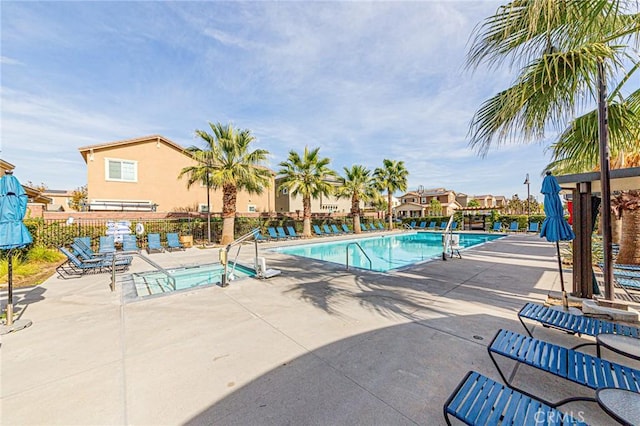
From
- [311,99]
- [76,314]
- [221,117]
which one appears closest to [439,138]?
[311,99]

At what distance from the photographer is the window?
18497 millimetres

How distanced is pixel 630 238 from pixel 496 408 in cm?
952

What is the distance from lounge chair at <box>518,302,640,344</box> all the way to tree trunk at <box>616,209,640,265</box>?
256 inches

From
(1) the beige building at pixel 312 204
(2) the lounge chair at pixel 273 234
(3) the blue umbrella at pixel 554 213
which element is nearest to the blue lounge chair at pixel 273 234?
(2) the lounge chair at pixel 273 234

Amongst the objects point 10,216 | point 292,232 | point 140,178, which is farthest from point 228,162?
point 10,216

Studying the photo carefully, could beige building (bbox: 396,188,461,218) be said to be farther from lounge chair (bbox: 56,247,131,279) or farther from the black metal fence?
lounge chair (bbox: 56,247,131,279)

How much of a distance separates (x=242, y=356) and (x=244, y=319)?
125 cm

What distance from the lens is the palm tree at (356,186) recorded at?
23.6m

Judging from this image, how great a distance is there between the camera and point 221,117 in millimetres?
15312

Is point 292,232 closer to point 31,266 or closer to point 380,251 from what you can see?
point 380,251

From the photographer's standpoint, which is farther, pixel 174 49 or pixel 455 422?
pixel 174 49

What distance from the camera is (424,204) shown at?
57375 millimetres

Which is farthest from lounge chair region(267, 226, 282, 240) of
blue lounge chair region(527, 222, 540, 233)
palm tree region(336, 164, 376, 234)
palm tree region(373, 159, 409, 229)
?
blue lounge chair region(527, 222, 540, 233)

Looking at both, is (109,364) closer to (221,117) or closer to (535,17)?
(535,17)
